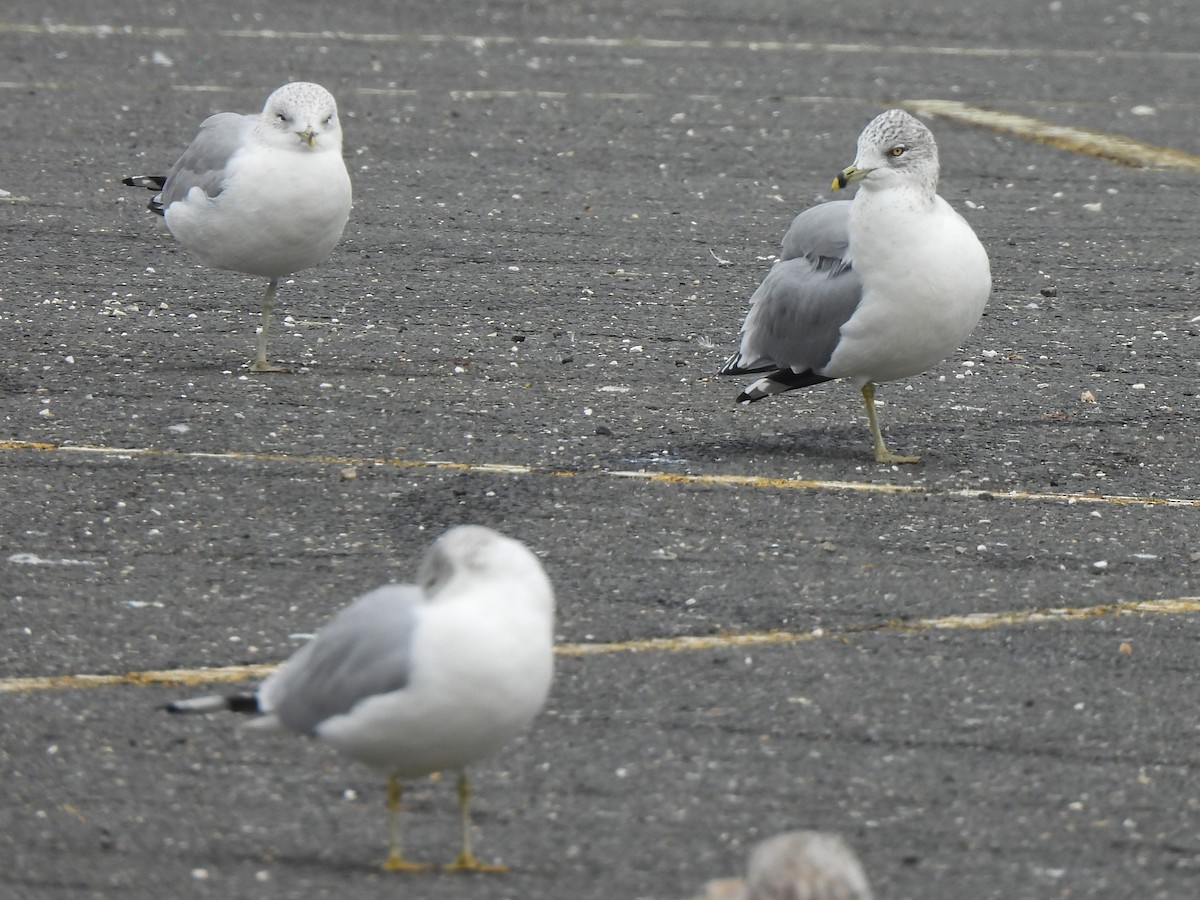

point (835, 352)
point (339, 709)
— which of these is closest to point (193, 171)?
point (835, 352)

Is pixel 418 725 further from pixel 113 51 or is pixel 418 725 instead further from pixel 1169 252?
pixel 113 51

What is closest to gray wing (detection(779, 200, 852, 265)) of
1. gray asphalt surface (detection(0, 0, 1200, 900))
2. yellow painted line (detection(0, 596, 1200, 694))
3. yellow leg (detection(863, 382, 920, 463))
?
yellow leg (detection(863, 382, 920, 463))

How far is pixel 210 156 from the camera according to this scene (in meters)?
7.93

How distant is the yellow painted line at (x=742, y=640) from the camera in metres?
5.21

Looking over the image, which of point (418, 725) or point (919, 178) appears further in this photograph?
point (919, 178)

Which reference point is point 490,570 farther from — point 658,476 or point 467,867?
point 658,476

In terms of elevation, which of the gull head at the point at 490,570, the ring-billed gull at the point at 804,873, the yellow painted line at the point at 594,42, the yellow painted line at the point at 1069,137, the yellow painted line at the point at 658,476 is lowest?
the ring-billed gull at the point at 804,873

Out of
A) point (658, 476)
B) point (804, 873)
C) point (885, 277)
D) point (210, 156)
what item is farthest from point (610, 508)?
point (804, 873)

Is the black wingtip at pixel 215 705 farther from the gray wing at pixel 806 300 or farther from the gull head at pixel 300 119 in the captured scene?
the gull head at pixel 300 119

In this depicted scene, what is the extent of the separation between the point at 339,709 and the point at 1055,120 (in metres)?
11.6

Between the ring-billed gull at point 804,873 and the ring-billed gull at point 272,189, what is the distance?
473 centimetres

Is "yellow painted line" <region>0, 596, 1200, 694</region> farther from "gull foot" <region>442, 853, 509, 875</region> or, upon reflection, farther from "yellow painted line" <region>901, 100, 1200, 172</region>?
"yellow painted line" <region>901, 100, 1200, 172</region>

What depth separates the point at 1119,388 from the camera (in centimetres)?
843

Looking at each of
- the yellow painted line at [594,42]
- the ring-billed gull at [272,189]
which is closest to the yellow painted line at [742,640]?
the ring-billed gull at [272,189]
